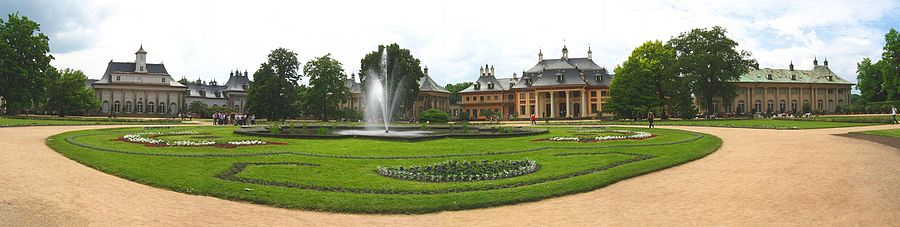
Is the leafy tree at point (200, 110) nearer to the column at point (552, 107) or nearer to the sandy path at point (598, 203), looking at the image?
the column at point (552, 107)

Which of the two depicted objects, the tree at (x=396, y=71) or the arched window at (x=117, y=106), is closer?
the tree at (x=396, y=71)

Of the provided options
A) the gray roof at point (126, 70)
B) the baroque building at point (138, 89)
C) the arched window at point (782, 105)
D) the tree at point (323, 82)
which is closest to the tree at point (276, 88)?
the tree at point (323, 82)

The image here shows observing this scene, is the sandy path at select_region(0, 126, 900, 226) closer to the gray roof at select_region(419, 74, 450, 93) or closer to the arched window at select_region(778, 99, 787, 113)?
the gray roof at select_region(419, 74, 450, 93)

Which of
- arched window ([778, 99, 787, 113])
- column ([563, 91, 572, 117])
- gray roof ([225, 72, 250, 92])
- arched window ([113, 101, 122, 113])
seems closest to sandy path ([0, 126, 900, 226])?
column ([563, 91, 572, 117])

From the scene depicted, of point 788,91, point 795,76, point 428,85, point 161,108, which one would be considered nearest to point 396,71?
point 428,85

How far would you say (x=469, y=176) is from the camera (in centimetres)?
1365

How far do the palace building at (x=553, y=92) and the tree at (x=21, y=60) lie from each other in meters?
Result: 55.9

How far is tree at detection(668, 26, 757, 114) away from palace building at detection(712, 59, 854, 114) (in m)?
32.3

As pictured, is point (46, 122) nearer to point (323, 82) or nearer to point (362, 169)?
point (323, 82)

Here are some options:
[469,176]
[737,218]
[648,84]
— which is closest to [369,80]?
[648,84]

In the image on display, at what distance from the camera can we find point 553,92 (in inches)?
3521

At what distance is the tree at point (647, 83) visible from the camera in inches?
2352

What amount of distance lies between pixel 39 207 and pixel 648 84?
58.6 m

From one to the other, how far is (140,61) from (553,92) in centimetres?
7008
